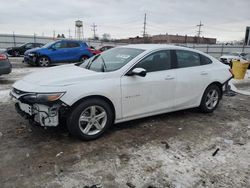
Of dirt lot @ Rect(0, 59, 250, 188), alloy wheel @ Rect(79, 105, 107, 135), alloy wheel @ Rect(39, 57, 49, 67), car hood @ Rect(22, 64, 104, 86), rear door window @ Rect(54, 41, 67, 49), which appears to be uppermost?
rear door window @ Rect(54, 41, 67, 49)

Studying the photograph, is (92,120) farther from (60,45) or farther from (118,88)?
(60,45)

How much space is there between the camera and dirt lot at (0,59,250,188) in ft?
9.77

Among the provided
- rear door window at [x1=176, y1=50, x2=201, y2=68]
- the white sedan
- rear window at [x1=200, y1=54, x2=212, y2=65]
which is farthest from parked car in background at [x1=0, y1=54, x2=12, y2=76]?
rear window at [x1=200, y1=54, x2=212, y2=65]

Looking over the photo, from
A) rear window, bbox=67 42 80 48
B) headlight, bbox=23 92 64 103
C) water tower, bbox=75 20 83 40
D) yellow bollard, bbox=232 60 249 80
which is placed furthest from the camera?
water tower, bbox=75 20 83 40

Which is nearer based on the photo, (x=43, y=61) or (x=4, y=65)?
(x=4, y=65)

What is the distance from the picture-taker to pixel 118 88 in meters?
4.07

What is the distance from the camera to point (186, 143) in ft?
13.3

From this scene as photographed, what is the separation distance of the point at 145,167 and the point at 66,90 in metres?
1.59

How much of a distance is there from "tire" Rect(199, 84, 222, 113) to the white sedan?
0.08 ft

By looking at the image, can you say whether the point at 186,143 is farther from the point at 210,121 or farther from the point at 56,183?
the point at 56,183

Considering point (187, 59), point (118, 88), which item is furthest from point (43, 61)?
point (118, 88)

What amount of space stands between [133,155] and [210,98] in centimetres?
290

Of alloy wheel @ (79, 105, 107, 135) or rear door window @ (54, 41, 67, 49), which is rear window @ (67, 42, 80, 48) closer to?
rear door window @ (54, 41, 67, 49)

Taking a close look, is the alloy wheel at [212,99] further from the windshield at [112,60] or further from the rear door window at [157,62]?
the windshield at [112,60]
